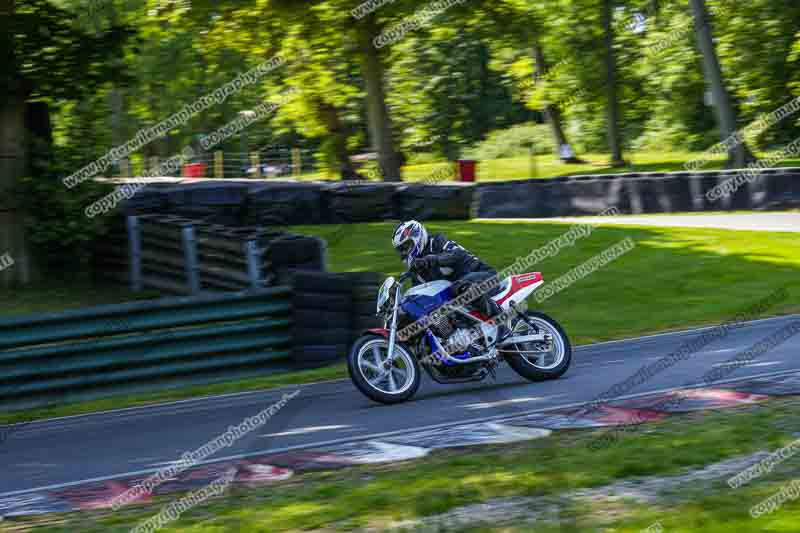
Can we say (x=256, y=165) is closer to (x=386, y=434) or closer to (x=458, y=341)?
(x=458, y=341)

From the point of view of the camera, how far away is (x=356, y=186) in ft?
70.9

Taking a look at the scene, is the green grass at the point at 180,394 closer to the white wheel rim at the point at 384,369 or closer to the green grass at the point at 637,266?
the white wheel rim at the point at 384,369

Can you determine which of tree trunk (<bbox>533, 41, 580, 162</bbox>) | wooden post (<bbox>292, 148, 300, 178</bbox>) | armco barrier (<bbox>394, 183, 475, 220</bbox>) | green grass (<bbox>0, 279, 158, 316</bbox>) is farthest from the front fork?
wooden post (<bbox>292, 148, 300, 178</bbox>)

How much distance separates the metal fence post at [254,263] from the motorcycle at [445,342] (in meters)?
4.33

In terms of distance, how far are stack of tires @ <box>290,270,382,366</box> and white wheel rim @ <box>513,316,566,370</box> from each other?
98.4 inches

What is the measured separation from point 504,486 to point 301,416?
3217mm

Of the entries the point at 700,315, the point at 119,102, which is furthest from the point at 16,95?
the point at 119,102

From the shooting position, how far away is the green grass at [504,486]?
543 cm

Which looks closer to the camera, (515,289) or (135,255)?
(515,289)

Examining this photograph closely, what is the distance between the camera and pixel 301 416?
29.1ft

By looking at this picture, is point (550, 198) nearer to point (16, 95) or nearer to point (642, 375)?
point (16, 95)

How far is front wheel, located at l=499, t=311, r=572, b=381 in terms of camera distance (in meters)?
9.68

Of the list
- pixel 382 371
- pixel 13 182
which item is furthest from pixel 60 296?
pixel 382 371

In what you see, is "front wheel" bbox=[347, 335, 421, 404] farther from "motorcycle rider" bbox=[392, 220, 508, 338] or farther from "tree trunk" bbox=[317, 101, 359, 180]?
"tree trunk" bbox=[317, 101, 359, 180]
